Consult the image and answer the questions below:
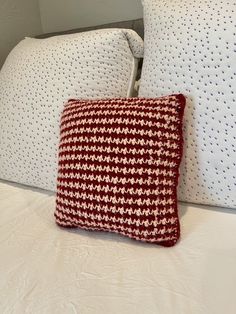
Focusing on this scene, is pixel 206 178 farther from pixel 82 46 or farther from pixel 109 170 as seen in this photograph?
pixel 82 46

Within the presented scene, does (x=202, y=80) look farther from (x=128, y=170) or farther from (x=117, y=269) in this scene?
(x=117, y=269)

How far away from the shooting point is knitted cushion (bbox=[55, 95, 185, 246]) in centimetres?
80

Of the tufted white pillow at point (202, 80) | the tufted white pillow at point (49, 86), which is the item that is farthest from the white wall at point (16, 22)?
the tufted white pillow at point (202, 80)

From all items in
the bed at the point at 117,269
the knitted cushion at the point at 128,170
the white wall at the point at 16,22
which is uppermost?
the white wall at the point at 16,22

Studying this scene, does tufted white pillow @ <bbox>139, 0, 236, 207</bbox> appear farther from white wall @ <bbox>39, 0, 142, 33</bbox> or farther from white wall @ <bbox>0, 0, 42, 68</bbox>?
white wall @ <bbox>0, 0, 42, 68</bbox>

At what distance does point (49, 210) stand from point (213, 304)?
530 mm

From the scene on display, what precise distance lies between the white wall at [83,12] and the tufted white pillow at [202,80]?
507mm

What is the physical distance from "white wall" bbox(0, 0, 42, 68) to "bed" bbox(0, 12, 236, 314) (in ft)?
2.79

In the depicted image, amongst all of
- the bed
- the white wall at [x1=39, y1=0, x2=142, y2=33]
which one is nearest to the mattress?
the bed

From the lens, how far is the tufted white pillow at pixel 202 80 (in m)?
0.84

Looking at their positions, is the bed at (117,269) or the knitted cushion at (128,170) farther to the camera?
the knitted cushion at (128,170)

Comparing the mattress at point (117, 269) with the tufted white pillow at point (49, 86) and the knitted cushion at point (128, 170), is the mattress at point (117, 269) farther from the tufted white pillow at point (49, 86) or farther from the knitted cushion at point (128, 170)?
the tufted white pillow at point (49, 86)

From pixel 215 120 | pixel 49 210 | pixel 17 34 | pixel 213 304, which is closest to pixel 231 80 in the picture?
pixel 215 120

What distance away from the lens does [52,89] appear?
107cm
